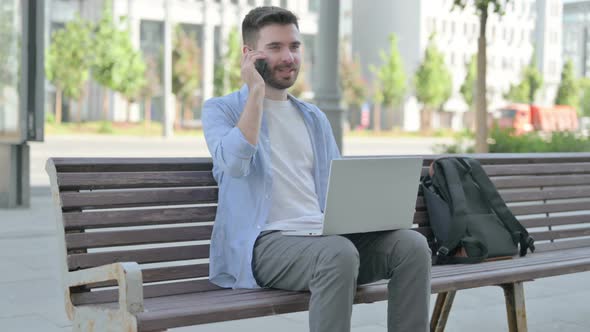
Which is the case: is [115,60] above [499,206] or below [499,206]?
above

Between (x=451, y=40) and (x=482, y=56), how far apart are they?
5966 centimetres

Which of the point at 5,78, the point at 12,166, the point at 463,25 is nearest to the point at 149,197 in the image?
the point at 12,166

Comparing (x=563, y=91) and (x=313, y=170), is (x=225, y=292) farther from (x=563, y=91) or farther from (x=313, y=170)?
(x=563, y=91)

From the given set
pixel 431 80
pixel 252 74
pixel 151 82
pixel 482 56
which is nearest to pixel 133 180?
pixel 252 74

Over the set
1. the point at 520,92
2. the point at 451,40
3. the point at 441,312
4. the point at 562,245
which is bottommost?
the point at 441,312

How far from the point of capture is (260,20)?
3.60 meters

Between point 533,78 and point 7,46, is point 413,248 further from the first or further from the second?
point 533,78

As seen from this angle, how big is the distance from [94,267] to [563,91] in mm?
66574

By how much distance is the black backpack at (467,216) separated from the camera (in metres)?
4.41

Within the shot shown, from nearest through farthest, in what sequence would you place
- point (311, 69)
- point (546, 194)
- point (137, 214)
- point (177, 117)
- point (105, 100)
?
point (137, 214) < point (546, 194) < point (105, 100) < point (177, 117) < point (311, 69)

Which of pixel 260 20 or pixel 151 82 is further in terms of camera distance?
pixel 151 82

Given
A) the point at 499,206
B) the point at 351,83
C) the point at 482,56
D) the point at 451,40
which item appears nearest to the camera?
the point at 499,206

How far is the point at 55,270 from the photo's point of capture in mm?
6715

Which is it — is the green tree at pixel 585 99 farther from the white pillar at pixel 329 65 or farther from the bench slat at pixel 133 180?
the bench slat at pixel 133 180
